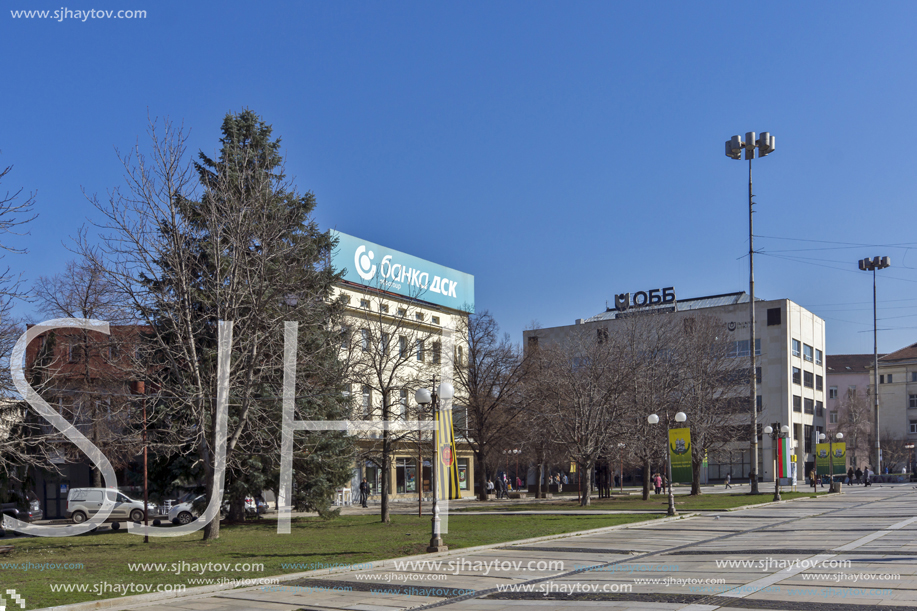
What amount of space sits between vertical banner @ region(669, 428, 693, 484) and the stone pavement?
997cm

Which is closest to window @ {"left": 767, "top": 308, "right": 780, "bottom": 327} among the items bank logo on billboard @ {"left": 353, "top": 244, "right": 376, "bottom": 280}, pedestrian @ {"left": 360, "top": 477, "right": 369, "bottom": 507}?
bank logo on billboard @ {"left": 353, "top": 244, "right": 376, "bottom": 280}

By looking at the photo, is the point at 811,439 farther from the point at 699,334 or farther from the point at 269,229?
the point at 269,229

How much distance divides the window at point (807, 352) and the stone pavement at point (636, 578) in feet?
229

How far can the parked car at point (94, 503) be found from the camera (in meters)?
34.4

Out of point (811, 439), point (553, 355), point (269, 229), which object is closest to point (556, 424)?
point (553, 355)

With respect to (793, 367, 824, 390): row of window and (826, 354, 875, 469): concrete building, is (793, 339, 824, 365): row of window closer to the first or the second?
(793, 367, 824, 390): row of window

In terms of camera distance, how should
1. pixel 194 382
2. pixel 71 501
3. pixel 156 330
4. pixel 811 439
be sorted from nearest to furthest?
1. pixel 156 330
2. pixel 194 382
3. pixel 71 501
4. pixel 811 439

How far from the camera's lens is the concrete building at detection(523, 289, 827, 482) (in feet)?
269

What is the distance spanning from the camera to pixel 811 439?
89188 millimetres

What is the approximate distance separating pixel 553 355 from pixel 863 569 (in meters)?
33.1

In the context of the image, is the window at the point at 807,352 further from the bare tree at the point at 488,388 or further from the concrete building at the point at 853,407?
the bare tree at the point at 488,388

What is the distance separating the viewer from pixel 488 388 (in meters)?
47.5

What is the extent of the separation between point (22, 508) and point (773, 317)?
246 feet

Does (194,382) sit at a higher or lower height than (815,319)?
lower
